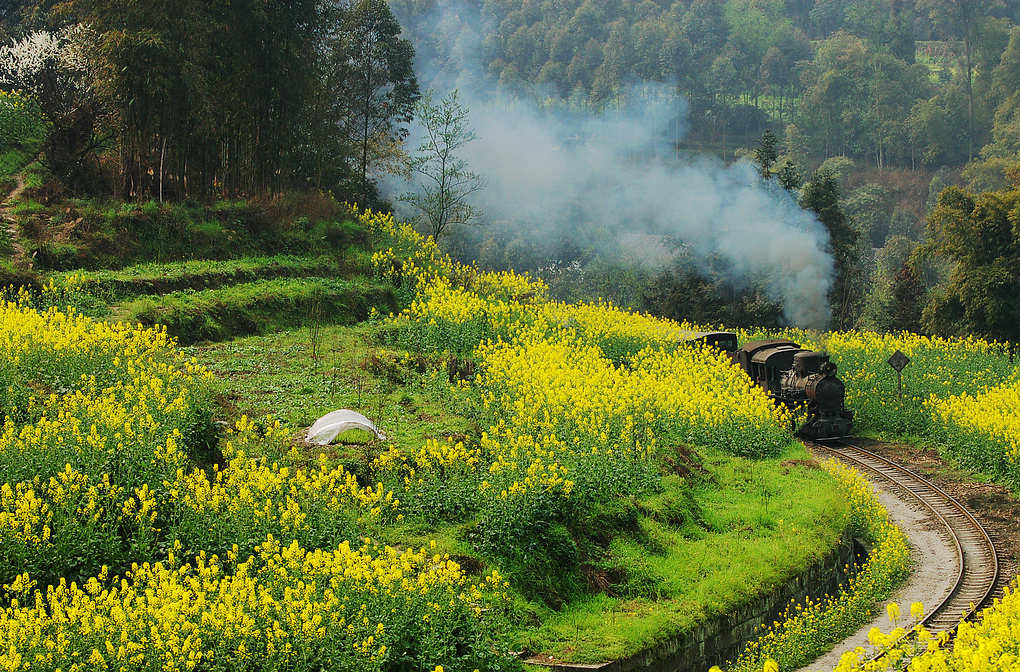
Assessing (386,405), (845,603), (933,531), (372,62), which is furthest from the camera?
(372,62)

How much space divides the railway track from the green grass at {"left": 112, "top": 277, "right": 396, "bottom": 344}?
41.8ft

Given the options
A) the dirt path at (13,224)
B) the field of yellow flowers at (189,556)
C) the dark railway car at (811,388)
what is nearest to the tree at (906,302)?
the dark railway car at (811,388)

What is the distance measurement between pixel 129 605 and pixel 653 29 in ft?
351

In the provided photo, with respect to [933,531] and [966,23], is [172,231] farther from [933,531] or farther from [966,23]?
[966,23]

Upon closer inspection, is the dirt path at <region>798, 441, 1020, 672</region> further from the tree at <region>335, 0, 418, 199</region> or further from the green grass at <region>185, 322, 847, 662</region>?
the tree at <region>335, 0, 418, 199</region>

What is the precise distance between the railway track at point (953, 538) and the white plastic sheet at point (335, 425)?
881 cm

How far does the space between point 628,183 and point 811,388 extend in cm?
3722

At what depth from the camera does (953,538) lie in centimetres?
1808

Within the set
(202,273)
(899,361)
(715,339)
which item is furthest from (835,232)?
(202,273)

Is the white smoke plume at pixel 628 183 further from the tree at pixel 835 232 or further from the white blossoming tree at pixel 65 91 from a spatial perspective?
the white blossoming tree at pixel 65 91

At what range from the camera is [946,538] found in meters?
18.2

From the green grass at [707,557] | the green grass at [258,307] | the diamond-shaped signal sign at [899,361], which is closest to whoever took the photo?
the green grass at [707,557]

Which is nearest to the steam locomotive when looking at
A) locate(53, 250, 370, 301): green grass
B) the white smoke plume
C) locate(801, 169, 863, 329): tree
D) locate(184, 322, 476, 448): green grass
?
locate(53, 250, 370, 301): green grass

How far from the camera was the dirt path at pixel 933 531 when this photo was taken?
47.3 ft
